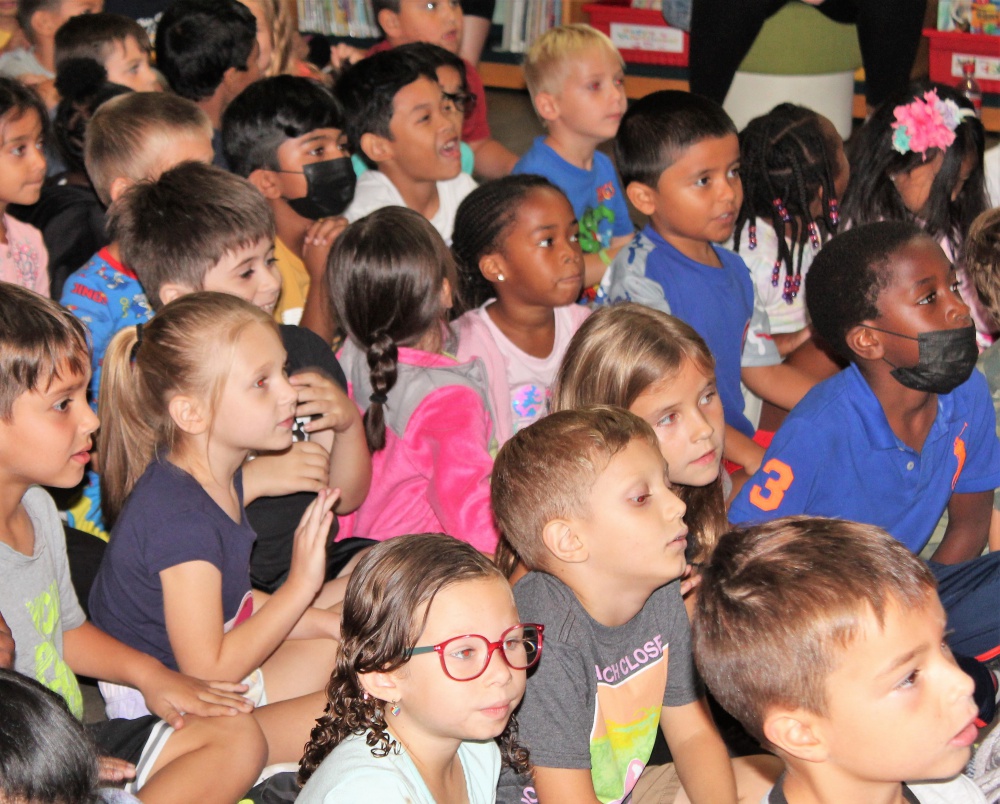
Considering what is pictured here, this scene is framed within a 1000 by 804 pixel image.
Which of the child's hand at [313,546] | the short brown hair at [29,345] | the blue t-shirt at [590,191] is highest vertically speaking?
the short brown hair at [29,345]

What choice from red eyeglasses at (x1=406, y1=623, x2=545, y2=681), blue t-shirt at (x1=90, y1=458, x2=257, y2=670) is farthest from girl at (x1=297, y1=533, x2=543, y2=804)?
blue t-shirt at (x1=90, y1=458, x2=257, y2=670)

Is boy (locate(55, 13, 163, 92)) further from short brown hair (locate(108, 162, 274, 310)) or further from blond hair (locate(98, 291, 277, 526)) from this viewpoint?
blond hair (locate(98, 291, 277, 526))

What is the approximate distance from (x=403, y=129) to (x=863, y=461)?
188cm

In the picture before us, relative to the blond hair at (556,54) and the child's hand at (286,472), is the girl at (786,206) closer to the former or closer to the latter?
the blond hair at (556,54)

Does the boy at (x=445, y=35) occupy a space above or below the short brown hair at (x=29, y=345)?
below

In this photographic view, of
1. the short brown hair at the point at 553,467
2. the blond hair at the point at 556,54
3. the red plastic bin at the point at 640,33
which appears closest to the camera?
the short brown hair at the point at 553,467

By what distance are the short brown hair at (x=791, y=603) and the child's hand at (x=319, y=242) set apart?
1768mm

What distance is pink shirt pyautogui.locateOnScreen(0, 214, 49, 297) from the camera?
8.92 ft

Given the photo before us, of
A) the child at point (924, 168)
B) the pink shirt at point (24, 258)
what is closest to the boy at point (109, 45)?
the pink shirt at point (24, 258)

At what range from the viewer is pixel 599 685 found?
1.66 m

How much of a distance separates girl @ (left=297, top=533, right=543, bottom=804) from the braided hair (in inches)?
76.3

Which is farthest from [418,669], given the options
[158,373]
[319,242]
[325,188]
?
[325,188]

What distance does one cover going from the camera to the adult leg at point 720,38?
389cm

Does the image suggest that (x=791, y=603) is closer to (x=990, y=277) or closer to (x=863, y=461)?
(x=863, y=461)
